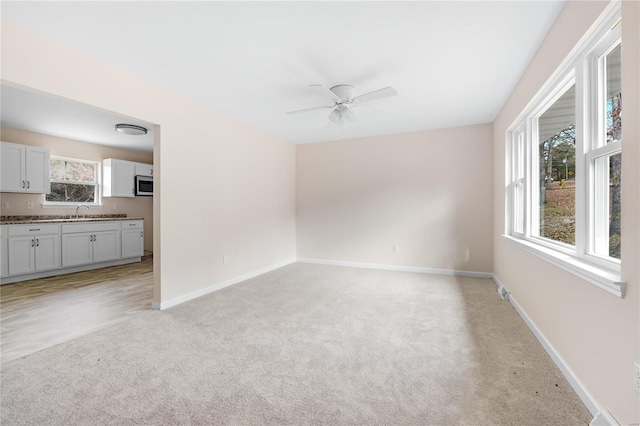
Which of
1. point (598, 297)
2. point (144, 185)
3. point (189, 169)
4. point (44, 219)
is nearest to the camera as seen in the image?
point (598, 297)

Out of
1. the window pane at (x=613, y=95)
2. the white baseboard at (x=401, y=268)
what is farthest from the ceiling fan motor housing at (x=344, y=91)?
the white baseboard at (x=401, y=268)

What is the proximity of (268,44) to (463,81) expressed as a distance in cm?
201

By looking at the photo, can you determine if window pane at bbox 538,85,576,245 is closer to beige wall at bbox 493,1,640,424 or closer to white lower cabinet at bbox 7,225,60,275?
beige wall at bbox 493,1,640,424

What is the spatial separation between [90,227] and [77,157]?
57.0 inches

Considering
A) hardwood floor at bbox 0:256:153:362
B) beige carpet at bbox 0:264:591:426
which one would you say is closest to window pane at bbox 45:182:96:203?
hardwood floor at bbox 0:256:153:362

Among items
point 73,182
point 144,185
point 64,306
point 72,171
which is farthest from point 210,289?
point 72,171

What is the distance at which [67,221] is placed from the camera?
466cm

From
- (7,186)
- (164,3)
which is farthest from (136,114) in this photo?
(7,186)

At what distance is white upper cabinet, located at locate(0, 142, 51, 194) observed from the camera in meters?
4.25

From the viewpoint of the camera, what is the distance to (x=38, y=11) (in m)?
1.91

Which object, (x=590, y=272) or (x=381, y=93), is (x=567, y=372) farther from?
(x=381, y=93)

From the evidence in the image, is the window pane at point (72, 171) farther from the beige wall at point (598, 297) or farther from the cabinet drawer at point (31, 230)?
the beige wall at point (598, 297)

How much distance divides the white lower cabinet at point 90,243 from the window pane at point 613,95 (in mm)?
6614

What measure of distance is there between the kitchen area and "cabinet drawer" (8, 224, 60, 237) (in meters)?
0.01
